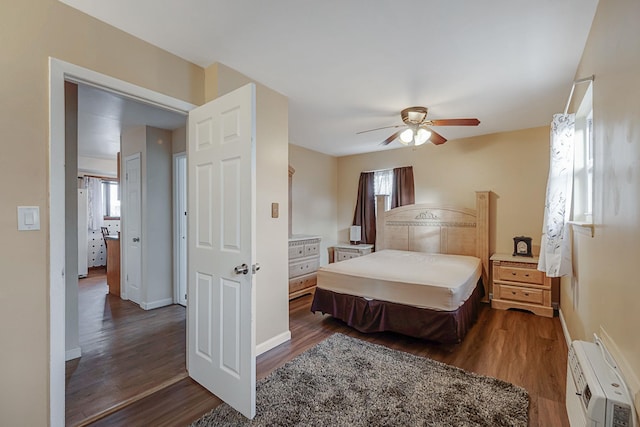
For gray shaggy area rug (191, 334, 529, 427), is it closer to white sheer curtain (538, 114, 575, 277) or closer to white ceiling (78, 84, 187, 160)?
white sheer curtain (538, 114, 575, 277)

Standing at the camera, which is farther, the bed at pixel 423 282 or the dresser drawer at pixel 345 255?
the dresser drawer at pixel 345 255

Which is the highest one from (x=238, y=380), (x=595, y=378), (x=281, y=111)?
(x=281, y=111)

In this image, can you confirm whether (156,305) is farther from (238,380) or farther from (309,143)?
(309,143)

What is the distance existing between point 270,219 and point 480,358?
2.30 metres

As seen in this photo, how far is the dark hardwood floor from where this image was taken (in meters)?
1.88

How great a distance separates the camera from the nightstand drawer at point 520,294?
3.65 m

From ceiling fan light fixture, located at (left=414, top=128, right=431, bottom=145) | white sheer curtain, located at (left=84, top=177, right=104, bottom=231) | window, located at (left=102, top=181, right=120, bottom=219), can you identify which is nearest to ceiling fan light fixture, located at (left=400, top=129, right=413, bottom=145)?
ceiling fan light fixture, located at (left=414, top=128, right=431, bottom=145)

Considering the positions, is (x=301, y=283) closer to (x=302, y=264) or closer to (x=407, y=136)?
(x=302, y=264)

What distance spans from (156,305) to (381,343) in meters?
3.05

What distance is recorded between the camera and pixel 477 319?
140 inches

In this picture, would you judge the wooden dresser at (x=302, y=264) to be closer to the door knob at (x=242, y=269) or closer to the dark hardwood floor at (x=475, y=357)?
the dark hardwood floor at (x=475, y=357)

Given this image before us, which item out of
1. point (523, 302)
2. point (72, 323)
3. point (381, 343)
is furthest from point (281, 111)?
point (523, 302)

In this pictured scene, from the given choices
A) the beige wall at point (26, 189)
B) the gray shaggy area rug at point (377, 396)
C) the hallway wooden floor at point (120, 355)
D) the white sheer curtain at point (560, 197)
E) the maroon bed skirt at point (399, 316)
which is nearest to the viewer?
the beige wall at point (26, 189)

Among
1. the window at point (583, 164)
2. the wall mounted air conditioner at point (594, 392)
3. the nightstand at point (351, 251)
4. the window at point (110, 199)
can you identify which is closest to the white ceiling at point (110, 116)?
the window at point (110, 199)
